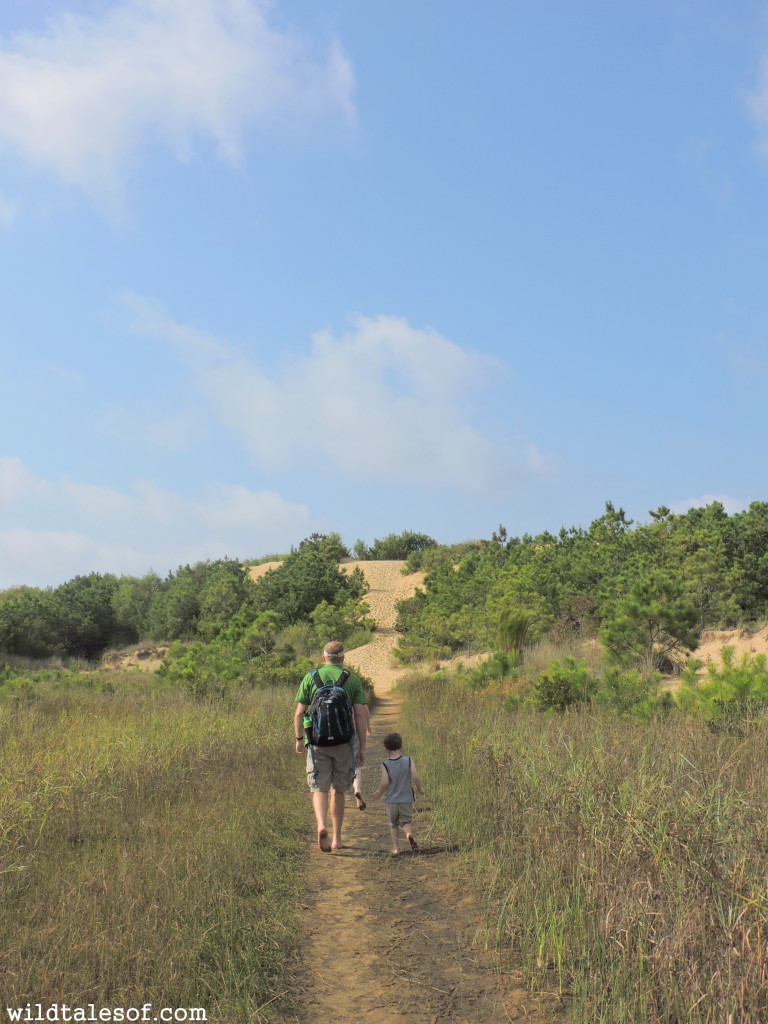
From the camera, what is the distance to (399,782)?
25.1ft

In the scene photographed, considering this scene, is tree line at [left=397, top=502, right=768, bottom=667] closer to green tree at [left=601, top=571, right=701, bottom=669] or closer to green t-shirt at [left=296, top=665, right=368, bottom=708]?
green tree at [left=601, top=571, right=701, bottom=669]

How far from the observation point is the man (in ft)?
24.2

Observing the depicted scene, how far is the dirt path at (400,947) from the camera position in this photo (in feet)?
13.8

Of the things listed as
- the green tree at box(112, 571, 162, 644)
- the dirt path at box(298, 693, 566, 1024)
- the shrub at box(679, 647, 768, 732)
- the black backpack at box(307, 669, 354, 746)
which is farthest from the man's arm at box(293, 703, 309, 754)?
the green tree at box(112, 571, 162, 644)

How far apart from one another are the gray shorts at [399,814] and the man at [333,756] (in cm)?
48

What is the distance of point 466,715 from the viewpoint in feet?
42.3

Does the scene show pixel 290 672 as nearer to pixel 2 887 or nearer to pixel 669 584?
pixel 669 584

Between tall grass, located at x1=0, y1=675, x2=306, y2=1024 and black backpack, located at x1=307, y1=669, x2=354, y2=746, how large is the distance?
3.46 ft

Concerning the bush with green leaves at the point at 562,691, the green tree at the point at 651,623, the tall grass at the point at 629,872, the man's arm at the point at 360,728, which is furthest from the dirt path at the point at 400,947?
the green tree at the point at 651,623

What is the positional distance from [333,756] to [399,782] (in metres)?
0.76

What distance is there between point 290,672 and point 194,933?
57.5 feet

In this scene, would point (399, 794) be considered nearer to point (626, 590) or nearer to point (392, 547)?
point (626, 590)

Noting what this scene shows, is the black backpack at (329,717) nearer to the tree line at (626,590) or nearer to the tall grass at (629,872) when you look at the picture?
the tall grass at (629,872)

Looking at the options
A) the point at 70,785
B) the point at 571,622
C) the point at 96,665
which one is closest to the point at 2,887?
the point at 70,785
